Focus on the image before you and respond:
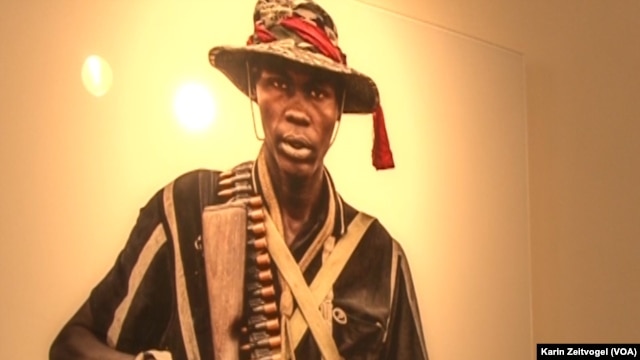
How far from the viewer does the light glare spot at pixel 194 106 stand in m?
0.97

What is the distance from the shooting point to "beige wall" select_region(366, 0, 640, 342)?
4.58ft

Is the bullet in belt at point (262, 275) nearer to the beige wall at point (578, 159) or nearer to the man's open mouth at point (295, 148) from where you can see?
the man's open mouth at point (295, 148)

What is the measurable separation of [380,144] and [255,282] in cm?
32

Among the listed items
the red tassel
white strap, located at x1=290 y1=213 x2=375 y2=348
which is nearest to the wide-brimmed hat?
the red tassel

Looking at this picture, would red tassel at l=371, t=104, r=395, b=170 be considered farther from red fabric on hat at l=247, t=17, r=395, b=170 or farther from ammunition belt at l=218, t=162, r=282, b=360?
ammunition belt at l=218, t=162, r=282, b=360

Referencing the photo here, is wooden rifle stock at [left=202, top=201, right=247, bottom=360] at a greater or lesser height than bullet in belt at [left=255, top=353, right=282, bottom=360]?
greater

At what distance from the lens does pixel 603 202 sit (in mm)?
1449

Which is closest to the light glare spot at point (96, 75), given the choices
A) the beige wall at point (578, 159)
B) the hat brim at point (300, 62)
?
the hat brim at point (300, 62)

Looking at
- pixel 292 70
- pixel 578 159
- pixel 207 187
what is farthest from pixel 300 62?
pixel 578 159

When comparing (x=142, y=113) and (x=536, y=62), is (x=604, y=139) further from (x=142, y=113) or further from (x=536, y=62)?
(x=142, y=113)

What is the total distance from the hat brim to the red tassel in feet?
Result: 0.06

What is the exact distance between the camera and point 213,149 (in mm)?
994

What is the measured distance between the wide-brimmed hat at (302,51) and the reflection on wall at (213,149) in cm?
2

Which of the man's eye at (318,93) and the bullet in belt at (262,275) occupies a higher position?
the man's eye at (318,93)
